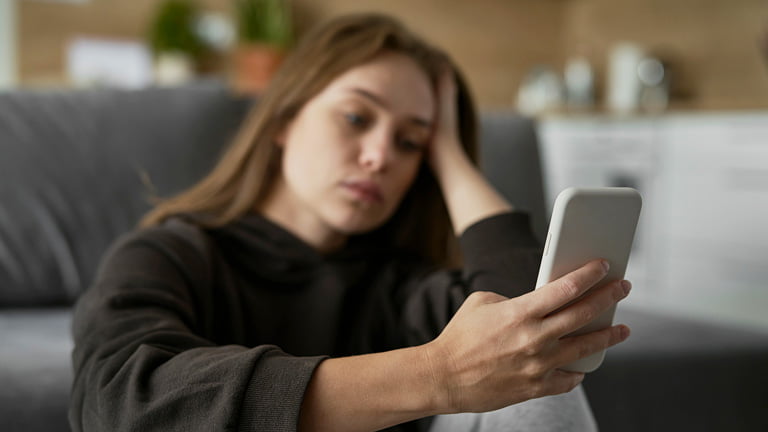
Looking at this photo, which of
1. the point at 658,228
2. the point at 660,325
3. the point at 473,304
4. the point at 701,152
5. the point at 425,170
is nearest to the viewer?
the point at 473,304

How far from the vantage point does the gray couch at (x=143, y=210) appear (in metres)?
1.39

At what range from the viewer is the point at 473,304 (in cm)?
65

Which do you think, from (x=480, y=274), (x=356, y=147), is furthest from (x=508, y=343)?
(x=356, y=147)

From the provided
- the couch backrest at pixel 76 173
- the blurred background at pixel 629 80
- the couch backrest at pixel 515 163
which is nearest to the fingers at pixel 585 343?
the couch backrest at pixel 515 163

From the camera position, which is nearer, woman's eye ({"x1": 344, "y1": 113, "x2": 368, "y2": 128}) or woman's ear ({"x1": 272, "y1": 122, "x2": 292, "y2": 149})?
woman's eye ({"x1": 344, "y1": 113, "x2": 368, "y2": 128})

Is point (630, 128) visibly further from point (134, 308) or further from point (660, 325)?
point (134, 308)

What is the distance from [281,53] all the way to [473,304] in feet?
12.1

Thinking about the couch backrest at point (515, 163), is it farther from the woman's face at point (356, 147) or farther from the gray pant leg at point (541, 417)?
the gray pant leg at point (541, 417)

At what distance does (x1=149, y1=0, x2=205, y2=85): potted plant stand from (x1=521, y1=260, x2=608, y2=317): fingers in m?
3.77

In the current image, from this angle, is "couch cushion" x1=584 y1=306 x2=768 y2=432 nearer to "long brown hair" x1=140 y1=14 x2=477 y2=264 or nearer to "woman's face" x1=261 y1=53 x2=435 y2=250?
"long brown hair" x1=140 y1=14 x2=477 y2=264

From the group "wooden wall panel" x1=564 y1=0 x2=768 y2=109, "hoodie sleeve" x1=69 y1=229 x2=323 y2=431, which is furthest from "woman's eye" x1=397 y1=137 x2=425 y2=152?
"wooden wall panel" x1=564 y1=0 x2=768 y2=109

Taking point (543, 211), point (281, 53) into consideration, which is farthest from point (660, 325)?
point (281, 53)

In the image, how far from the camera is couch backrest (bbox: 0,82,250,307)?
4.88 feet

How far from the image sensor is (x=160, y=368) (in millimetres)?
705
